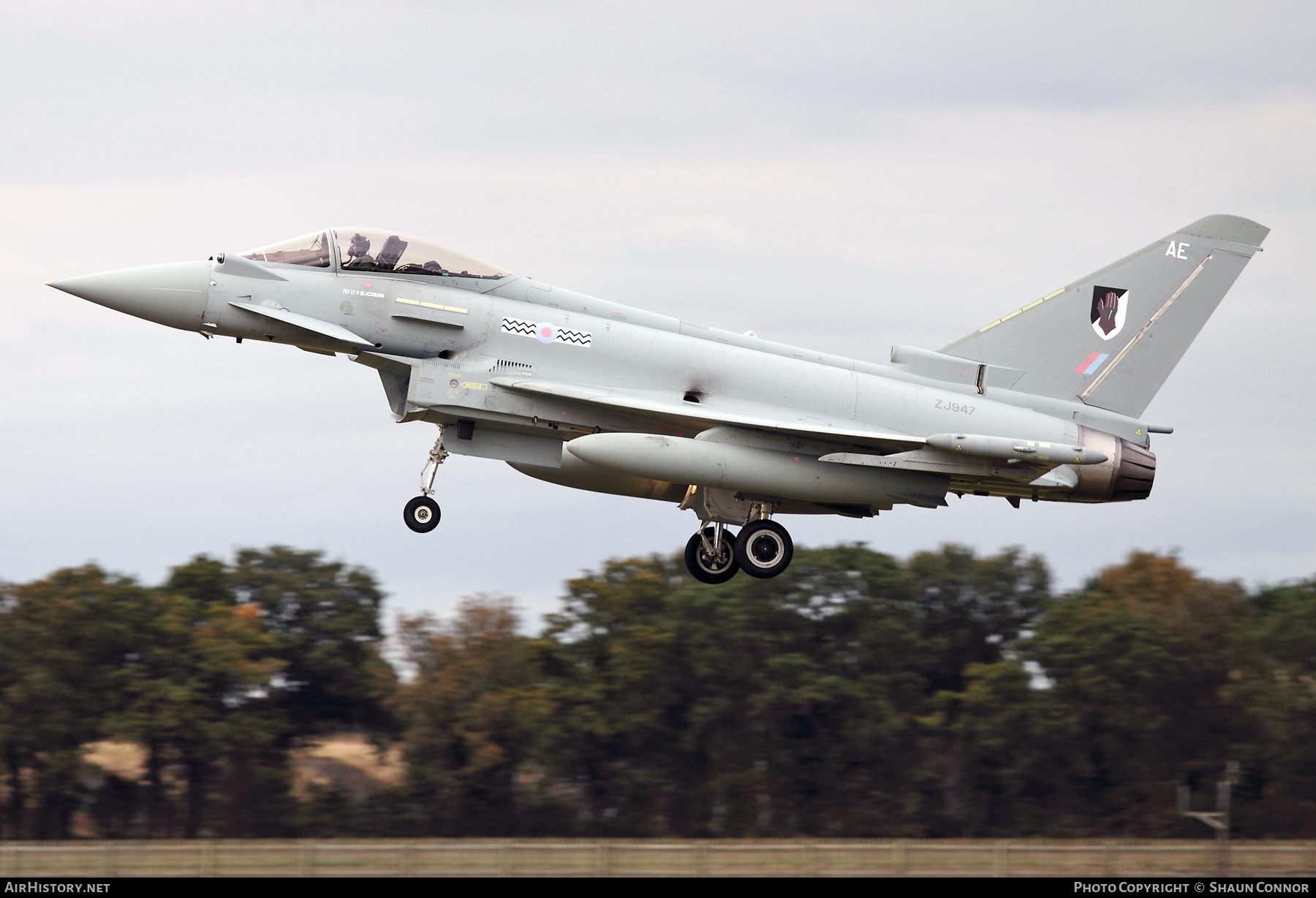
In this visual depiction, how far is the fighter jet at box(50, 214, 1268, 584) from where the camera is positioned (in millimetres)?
19312

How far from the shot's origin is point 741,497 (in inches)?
821

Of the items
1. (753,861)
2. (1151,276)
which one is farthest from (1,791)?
(1151,276)

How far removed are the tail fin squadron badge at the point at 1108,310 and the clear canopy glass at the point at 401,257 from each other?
28.8 feet

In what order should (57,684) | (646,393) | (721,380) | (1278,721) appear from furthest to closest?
(1278,721) < (57,684) < (721,380) < (646,393)

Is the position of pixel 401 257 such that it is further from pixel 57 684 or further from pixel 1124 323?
pixel 57 684

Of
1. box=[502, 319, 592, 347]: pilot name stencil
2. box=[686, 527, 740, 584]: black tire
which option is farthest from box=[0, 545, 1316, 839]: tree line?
box=[502, 319, 592, 347]: pilot name stencil

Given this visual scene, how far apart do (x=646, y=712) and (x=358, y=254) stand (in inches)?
1799

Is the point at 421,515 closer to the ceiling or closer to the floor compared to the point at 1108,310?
closer to the floor

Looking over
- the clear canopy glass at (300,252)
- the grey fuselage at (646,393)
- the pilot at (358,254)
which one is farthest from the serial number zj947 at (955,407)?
the clear canopy glass at (300,252)

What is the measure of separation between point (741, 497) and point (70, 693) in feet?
153

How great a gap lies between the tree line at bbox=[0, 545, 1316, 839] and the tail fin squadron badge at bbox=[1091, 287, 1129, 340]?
133 feet

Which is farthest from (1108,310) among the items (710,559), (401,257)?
(401,257)

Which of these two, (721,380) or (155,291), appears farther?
(721,380)

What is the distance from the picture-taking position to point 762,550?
68.9 ft
